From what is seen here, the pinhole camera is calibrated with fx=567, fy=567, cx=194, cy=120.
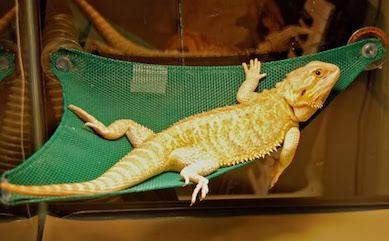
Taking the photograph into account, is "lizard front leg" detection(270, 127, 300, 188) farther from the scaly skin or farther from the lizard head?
the scaly skin

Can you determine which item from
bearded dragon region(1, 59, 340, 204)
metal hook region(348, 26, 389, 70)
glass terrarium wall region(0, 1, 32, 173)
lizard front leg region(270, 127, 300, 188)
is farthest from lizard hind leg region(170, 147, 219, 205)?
metal hook region(348, 26, 389, 70)

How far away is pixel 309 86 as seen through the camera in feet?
4.43

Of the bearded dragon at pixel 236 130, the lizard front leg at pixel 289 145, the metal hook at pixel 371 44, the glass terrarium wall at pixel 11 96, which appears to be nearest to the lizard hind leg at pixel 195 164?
the bearded dragon at pixel 236 130

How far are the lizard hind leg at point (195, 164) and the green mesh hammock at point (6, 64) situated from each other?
17.2 inches

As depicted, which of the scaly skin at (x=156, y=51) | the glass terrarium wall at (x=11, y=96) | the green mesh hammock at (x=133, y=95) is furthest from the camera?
the scaly skin at (x=156, y=51)

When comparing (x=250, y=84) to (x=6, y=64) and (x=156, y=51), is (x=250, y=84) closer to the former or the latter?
(x=156, y=51)

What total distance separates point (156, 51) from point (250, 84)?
0.36 metres

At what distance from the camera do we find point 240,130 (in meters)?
1.36

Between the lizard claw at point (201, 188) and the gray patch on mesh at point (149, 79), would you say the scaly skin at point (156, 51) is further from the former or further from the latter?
the lizard claw at point (201, 188)

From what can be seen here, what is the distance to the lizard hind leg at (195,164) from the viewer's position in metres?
1.25

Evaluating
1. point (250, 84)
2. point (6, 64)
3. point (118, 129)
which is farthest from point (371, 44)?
point (6, 64)

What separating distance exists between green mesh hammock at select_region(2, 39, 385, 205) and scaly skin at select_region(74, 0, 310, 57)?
239 millimetres

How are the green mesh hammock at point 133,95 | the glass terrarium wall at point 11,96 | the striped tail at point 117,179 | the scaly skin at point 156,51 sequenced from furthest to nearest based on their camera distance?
the scaly skin at point 156,51 < the glass terrarium wall at point 11,96 < the green mesh hammock at point 133,95 < the striped tail at point 117,179

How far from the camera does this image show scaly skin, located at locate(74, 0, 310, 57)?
160 cm
